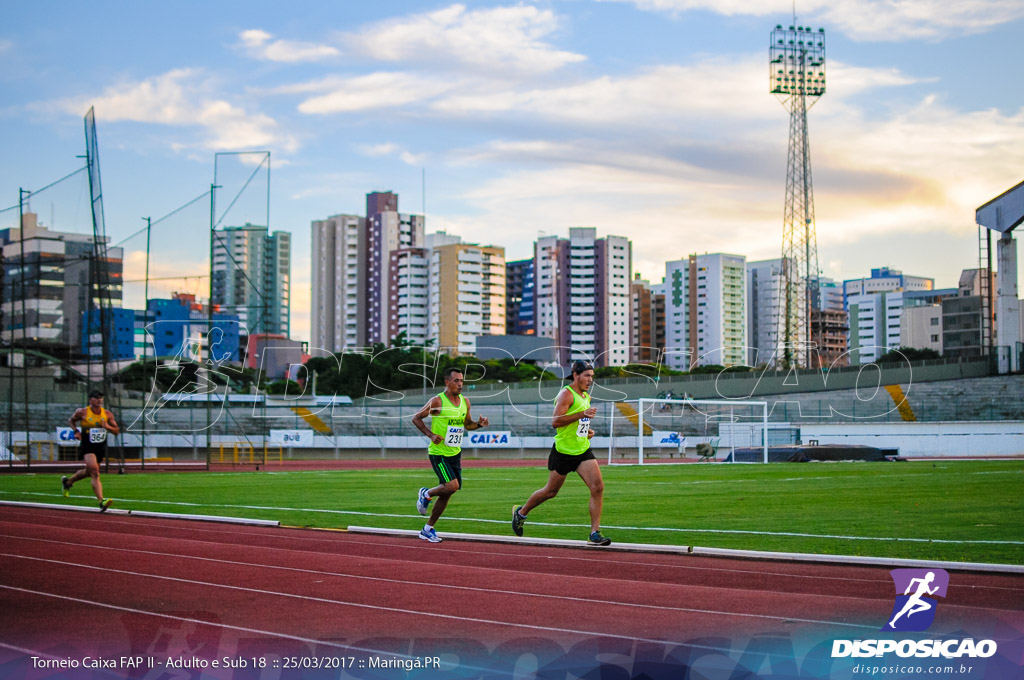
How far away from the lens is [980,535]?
12195 millimetres

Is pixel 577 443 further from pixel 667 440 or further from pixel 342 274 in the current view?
pixel 342 274

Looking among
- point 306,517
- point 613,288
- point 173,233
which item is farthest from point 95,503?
point 613,288

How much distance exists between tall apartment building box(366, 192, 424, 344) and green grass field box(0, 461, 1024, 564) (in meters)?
159

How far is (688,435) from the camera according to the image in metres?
51.5

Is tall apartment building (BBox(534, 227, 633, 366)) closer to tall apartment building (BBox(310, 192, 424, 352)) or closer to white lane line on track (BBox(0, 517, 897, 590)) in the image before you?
tall apartment building (BBox(310, 192, 424, 352))

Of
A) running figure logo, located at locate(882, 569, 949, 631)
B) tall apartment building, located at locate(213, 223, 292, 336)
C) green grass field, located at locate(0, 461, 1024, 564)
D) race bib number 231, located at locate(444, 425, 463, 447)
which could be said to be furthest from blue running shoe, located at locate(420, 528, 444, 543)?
tall apartment building, located at locate(213, 223, 292, 336)

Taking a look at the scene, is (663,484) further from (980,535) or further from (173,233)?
(173,233)

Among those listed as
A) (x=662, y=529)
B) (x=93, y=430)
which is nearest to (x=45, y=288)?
(x=93, y=430)

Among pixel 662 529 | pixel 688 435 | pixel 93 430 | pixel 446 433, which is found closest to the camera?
pixel 446 433

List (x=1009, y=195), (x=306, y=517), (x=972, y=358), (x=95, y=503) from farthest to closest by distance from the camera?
(x=972, y=358) < (x=95, y=503) < (x=306, y=517) < (x=1009, y=195)

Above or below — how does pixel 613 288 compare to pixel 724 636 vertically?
above

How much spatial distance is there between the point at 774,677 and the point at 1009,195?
36.5ft

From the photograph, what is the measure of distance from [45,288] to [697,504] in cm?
2972

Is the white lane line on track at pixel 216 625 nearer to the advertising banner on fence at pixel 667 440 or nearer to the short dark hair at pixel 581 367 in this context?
the short dark hair at pixel 581 367
